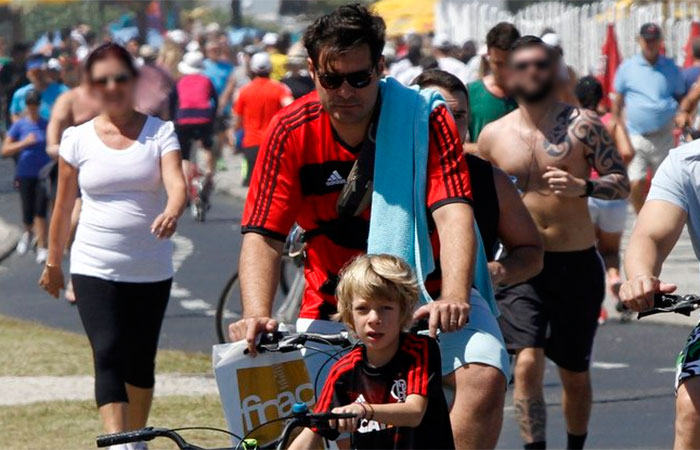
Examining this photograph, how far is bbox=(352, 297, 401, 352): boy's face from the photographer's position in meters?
4.39

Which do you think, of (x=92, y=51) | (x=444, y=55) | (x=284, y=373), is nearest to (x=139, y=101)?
(x=92, y=51)

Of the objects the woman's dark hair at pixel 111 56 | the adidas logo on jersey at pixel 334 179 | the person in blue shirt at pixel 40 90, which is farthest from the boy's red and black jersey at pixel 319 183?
the person in blue shirt at pixel 40 90

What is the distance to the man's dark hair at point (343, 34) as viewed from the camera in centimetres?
486

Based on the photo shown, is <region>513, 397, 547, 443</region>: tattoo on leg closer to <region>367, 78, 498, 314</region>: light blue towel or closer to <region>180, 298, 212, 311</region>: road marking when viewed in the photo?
<region>367, 78, 498, 314</region>: light blue towel

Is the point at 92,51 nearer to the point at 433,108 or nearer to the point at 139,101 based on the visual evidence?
the point at 139,101

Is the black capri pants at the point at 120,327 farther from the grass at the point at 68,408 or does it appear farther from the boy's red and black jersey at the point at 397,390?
the boy's red and black jersey at the point at 397,390

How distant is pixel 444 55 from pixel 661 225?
47.0ft

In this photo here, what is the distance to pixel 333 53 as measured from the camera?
4.86m

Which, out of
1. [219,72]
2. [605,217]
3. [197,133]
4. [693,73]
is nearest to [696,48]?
[693,73]

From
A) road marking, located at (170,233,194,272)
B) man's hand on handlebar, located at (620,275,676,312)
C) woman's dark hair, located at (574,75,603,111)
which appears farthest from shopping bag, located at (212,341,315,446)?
road marking, located at (170,233,194,272)

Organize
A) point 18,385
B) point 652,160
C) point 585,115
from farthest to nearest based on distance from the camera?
point 652,160, point 18,385, point 585,115

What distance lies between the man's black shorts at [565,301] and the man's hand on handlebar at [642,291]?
10.0 feet

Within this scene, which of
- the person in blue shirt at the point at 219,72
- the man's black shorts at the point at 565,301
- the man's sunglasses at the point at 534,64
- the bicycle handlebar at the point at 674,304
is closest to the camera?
the bicycle handlebar at the point at 674,304

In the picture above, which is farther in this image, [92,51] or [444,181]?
[92,51]
